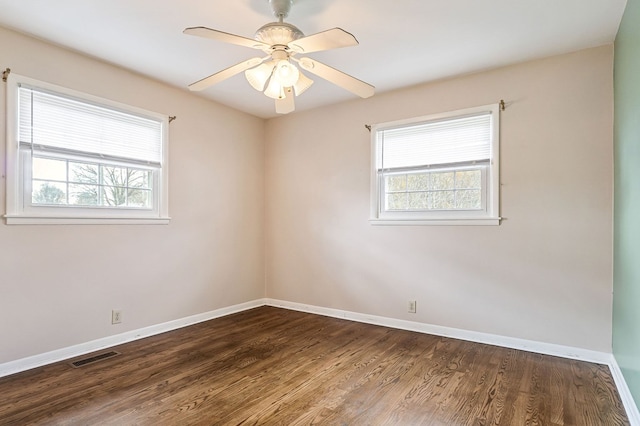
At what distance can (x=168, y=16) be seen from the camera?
252 cm

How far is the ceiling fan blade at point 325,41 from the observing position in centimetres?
191

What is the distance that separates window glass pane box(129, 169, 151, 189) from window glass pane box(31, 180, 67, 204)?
59cm

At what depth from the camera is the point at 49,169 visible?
2.92 meters

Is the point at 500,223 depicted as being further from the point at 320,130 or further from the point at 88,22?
the point at 88,22

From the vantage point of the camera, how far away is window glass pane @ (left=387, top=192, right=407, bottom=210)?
393cm

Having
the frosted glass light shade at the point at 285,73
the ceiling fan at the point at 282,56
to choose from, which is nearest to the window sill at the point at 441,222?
the ceiling fan at the point at 282,56

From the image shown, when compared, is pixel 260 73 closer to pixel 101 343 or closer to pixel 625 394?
pixel 101 343

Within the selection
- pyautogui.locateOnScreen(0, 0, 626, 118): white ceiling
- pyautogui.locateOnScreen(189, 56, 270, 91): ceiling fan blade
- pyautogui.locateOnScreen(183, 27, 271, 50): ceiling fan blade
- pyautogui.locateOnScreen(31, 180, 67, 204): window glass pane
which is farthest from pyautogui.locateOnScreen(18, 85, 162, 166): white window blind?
pyautogui.locateOnScreen(183, 27, 271, 50): ceiling fan blade

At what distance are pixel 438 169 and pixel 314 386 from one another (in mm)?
2365

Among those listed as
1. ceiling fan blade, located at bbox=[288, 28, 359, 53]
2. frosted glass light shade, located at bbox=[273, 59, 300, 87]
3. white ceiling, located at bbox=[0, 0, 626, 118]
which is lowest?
frosted glass light shade, located at bbox=[273, 59, 300, 87]

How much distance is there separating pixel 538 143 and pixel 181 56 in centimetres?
317

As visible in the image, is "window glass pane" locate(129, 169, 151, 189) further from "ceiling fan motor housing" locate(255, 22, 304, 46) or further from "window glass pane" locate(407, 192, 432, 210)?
"window glass pane" locate(407, 192, 432, 210)

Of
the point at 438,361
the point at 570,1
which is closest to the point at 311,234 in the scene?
the point at 438,361

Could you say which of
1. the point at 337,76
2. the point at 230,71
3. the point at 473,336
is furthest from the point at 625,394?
the point at 230,71
